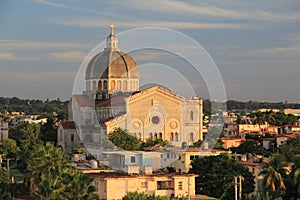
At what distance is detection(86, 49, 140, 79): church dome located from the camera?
262 feet

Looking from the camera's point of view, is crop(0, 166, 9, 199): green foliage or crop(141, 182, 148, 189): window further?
crop(0, 166, 9, 199): green foliage

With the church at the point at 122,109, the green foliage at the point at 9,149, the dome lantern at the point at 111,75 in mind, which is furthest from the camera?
the dome lantern at the point at 111,75

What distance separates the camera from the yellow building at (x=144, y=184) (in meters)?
35.2

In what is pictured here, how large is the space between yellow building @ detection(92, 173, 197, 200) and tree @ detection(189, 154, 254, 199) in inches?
113

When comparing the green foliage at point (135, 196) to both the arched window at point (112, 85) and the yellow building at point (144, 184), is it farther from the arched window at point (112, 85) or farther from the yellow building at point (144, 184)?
the arched window at point (112, 85)

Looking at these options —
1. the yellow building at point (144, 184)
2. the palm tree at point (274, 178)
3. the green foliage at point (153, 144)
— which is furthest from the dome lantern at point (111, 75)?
the palm tree at point (274, 178)

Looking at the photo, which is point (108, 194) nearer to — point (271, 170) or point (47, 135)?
point (271, 170)

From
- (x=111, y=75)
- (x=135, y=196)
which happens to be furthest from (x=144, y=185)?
(x=111, y=75)

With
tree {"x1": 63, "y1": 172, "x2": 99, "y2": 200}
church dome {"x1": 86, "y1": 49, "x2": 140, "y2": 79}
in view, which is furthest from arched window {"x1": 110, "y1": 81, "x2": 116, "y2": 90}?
tree {"x1": 63, "y1": 172, "x2": 99, "y2": 200}

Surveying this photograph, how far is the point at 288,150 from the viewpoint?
51750mm

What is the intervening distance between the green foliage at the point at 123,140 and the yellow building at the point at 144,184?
69.4 ft

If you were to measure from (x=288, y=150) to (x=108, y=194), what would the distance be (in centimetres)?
2054

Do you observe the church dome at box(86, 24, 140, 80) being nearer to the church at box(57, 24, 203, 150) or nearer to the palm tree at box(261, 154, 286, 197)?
the church at box(57, 24, 203, 150)

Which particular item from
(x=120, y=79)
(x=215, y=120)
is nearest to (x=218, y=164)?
(x=120, y=79)
